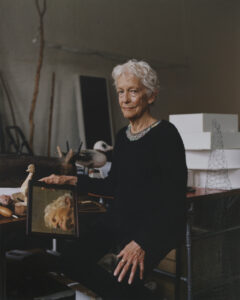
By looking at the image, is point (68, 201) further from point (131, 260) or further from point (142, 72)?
point (142, 72)

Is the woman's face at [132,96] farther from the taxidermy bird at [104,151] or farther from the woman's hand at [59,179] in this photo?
the taxidermy bird at [104,151]

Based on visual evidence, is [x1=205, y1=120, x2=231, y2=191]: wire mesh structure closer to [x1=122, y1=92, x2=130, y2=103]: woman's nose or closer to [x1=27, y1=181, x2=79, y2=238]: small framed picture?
[x1=122, y1=92, x2=130, y2=103]: woman's nose

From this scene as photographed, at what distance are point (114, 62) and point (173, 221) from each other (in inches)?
119

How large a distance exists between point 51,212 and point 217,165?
1378mm

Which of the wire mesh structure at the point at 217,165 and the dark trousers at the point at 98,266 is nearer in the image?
the dark trousers at the point at 98,266

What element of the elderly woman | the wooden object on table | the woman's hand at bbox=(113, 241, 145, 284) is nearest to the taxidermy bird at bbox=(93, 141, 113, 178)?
the wooden object on table

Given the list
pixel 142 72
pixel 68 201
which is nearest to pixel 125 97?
pixel 142 72

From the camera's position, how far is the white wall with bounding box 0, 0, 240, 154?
3.67 metres

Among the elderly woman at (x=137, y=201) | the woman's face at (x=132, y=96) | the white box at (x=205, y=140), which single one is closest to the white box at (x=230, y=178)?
the white box at (x=205, y=140)

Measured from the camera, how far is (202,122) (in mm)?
2713

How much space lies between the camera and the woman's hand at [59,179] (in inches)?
74.6

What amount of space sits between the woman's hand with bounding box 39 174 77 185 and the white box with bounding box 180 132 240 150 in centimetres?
101

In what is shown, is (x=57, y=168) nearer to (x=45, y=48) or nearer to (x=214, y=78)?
(x=45, y=48)

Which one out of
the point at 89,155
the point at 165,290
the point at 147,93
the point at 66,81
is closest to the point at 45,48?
the point at 66,81
